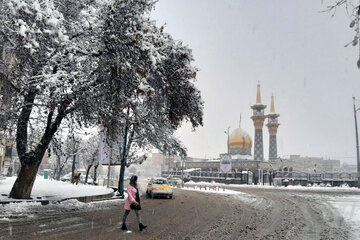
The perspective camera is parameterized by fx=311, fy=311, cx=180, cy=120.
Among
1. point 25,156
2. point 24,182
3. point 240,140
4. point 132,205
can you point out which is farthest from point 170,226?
point 240,140

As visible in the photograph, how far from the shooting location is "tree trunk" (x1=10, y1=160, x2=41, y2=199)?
13.4 metres

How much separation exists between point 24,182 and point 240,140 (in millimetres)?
75528

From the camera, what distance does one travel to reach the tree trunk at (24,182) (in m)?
13.4

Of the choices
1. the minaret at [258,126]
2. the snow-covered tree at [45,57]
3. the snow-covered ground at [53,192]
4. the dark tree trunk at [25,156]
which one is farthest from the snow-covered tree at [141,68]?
the minaret at [258,126]

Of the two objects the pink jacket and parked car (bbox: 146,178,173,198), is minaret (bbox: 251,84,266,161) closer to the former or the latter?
parked car (bbox: 146,178,173,198)

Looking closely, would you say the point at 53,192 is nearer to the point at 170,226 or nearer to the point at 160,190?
the point at 160,190

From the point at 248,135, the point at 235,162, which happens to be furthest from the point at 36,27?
the point at 248,135

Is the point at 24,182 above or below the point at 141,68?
below

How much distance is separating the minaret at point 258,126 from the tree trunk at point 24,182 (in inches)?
3224

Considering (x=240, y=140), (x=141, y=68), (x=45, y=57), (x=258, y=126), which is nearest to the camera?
(x=141, y=68)

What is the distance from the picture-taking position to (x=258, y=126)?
9400 centimetres

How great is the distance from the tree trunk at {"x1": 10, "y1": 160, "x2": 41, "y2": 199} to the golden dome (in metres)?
A: 75.1

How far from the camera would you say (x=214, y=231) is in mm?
9344

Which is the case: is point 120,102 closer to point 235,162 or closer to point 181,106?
point 181,106
